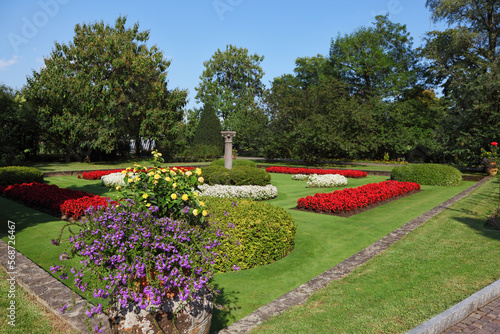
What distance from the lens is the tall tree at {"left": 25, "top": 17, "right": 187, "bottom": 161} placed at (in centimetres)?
2595

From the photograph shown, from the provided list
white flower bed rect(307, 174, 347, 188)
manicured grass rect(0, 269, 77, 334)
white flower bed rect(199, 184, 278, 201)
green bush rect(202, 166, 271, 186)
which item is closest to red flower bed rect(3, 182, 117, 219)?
manicured grass rect(0, 269, 77, 334)

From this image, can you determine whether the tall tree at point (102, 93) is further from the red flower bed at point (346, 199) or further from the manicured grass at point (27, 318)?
the manicured grass at point (27, 318)

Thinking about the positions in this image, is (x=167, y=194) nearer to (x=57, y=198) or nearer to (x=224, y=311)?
(x=224, y=311)

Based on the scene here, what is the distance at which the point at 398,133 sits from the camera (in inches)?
1315

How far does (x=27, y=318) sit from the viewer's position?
359 cm

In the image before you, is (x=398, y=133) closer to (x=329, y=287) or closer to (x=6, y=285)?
(x=329, y=287)

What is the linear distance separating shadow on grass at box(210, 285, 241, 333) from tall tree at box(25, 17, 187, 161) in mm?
25489

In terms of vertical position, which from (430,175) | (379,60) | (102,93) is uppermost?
(379,60)

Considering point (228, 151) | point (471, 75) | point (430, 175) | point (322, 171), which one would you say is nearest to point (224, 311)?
point (228, 151)

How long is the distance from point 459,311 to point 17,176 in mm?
16576

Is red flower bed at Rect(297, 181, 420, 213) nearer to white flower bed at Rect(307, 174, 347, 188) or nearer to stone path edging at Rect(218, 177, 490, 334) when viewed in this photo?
stone path edging at Rect(218, 177, 490, 334)

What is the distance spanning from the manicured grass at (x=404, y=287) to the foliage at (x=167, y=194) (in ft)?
4.93

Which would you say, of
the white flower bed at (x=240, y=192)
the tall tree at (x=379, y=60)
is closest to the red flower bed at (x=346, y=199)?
the white flower bed at (x=240, y=192)

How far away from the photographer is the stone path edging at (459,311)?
317 cm
